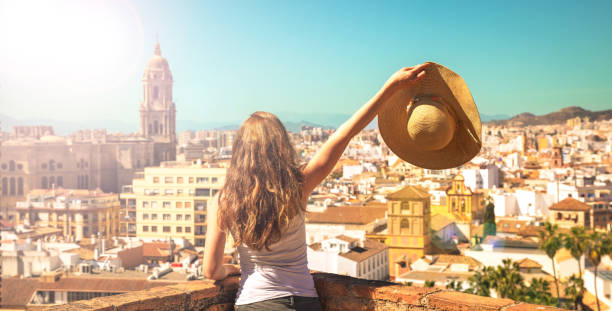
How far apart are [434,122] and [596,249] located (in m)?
15.7

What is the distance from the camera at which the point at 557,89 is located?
46.8 meters

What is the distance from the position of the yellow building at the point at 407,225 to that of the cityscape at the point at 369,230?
0.17ft

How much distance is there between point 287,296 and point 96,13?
4763 cm

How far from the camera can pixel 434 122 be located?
4.61ft

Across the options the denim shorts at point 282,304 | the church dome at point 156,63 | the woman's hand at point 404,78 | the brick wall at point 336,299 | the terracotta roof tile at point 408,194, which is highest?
the church dome at point 156,63

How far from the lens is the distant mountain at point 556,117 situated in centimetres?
4433

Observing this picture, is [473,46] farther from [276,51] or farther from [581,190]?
[581,190]

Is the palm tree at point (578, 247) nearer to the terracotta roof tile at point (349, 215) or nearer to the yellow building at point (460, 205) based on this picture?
the yellow building at point (460, 205)

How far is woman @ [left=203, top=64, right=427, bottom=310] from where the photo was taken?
3.76 ft

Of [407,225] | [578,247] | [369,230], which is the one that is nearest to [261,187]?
[578,247]

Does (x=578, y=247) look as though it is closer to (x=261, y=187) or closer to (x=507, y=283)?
(x=507, y=283)

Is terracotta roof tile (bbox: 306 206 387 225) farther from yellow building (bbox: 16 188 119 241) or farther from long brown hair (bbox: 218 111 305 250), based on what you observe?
long brown hair (bbox: 218 111 305 250)

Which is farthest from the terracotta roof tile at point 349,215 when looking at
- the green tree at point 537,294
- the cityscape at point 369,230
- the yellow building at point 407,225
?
the green tree at point 537,294

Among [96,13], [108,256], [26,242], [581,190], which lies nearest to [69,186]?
[96,13]
